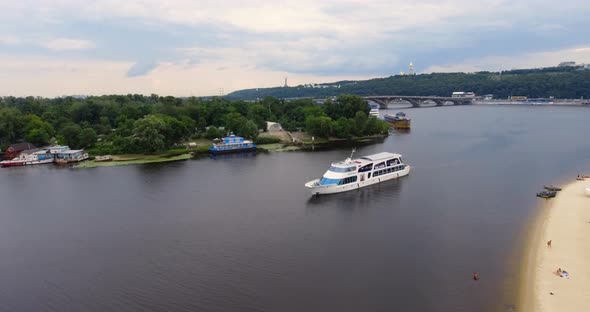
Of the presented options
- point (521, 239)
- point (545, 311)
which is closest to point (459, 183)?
point (521, 239)

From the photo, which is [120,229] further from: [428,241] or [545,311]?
[545,311]

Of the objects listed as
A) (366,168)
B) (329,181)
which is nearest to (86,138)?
(329,181)

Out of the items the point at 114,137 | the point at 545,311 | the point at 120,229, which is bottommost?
the point at 545,311

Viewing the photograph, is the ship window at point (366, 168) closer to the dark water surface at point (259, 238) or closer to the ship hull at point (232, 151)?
the dark water surface at point (259, 238)

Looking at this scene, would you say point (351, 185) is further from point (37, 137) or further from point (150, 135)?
point (37, 137)

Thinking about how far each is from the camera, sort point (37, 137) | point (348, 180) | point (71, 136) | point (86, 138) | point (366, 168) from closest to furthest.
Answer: point (348, 180), point (366, 168), point (86, 138), point (71, 136), point (37, 137)

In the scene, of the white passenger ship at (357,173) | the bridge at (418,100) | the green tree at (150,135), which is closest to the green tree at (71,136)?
the green tree at (150,135)
